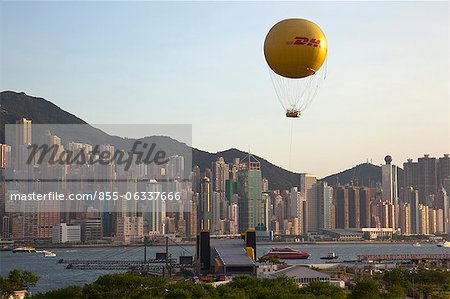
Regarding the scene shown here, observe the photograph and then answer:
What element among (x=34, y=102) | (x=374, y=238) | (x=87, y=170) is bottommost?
A: (x=374, y=238)

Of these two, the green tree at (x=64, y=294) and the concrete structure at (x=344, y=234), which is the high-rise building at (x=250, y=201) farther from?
the green tree at (x=64, y=294)

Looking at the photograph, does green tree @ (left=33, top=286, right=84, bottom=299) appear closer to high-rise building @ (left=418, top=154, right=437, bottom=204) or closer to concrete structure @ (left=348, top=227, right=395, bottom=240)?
concrete structure @ (left=348, top=227, right=395, bottom=240)

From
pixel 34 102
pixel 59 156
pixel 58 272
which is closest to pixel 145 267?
pixel 58 272

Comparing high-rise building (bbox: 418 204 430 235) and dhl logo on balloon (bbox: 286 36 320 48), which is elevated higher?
dhl logo on balloon (bbox: 286 36 320 48)

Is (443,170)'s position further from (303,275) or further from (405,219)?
(303,275)

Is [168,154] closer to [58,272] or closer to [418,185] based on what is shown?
[418,185]

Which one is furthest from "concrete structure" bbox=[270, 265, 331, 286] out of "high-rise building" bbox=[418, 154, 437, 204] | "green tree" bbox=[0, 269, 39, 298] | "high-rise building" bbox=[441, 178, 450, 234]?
"high-rise building" bbox=[418, 154, 437, 204]
